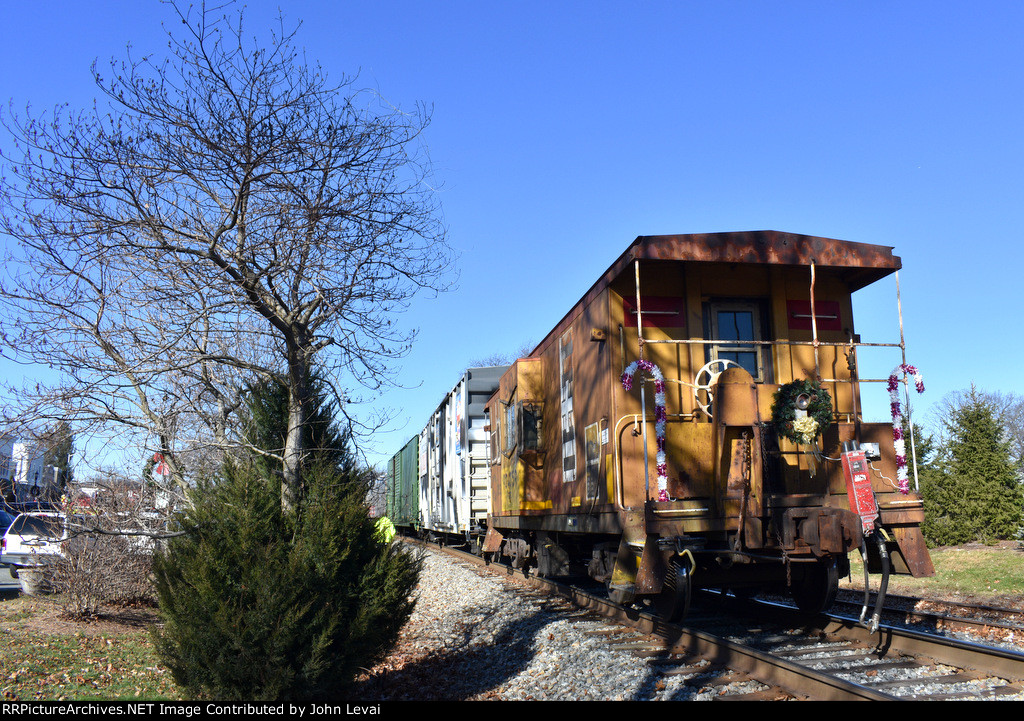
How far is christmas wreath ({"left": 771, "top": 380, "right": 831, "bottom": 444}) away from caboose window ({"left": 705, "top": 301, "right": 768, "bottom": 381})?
107 centimetres

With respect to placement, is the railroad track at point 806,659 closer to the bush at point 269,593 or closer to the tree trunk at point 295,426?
the bush at point 269,593

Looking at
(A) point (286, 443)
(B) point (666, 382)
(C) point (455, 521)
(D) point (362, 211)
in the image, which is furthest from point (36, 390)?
(C) point (455, 521)

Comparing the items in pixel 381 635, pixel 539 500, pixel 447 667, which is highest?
pixel 539 500

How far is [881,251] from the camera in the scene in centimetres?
766

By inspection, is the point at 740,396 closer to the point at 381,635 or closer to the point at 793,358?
the point at 793,358

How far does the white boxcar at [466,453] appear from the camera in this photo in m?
15.8

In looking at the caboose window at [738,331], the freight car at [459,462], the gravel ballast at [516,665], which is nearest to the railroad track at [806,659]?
the gravel ballast at [516,665]

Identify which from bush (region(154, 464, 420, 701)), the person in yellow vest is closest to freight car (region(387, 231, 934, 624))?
the person in yellow vest

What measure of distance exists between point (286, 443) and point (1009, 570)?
13017 mm

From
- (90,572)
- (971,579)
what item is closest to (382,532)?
(90,572)

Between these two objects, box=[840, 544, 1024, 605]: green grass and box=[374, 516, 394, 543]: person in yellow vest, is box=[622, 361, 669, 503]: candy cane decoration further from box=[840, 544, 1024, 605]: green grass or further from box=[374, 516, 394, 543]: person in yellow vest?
box=[840, 544, 1024, 605]: green grass

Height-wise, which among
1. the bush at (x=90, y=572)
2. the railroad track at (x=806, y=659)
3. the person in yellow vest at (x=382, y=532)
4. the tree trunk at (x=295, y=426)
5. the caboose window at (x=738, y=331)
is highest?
the caboose window at (x=738, y=331)

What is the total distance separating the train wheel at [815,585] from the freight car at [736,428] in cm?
2

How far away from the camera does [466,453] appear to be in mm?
15852
